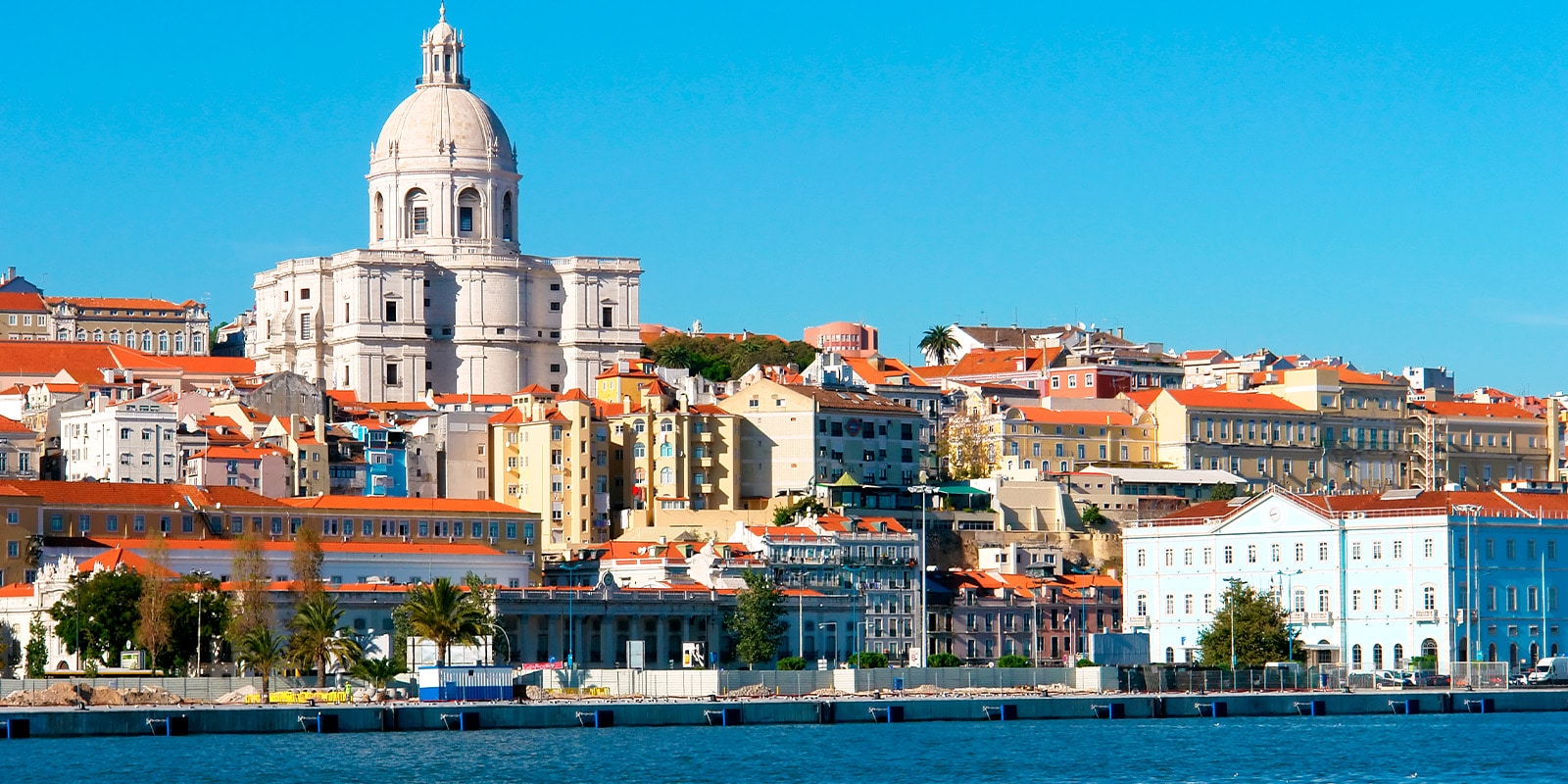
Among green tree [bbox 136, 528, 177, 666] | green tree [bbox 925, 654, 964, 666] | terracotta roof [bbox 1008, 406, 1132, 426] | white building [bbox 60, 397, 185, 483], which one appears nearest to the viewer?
green tree [bbox 136, 528, 177, 666]

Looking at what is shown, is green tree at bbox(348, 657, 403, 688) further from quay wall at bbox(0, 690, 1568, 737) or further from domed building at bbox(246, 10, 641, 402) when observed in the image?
domed building at bbox(246, 10, 641, 402)

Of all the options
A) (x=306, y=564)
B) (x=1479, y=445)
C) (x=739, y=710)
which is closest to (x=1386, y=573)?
(x=739, y=710)

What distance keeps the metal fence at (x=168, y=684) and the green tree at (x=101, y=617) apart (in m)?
6.04

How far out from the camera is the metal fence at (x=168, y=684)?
9881 centimetres

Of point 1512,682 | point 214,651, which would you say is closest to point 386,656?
point 214,651

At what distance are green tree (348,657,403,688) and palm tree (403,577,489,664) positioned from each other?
379 centimetres

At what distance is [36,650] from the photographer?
10875 centimetres

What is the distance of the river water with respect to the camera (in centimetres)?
7912

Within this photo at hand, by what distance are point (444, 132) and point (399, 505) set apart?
138ft

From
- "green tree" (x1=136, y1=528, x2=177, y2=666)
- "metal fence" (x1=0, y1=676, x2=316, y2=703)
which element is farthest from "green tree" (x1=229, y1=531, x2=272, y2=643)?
"metal fence" (x1=0, y1=676, x2=316, y2=703)

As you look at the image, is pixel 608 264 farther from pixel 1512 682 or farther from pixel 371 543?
pixel 1512 682

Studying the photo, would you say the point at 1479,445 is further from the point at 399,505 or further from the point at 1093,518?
the point at 399,505

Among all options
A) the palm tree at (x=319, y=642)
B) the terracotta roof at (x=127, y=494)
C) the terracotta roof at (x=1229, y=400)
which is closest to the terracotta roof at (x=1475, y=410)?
the terracotta roof at (x=1229, y=400)

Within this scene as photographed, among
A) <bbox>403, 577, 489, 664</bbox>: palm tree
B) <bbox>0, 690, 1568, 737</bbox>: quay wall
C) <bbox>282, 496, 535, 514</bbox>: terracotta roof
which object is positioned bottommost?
<bbox>0, 690, 1568, 737</bbox>: quay wall
